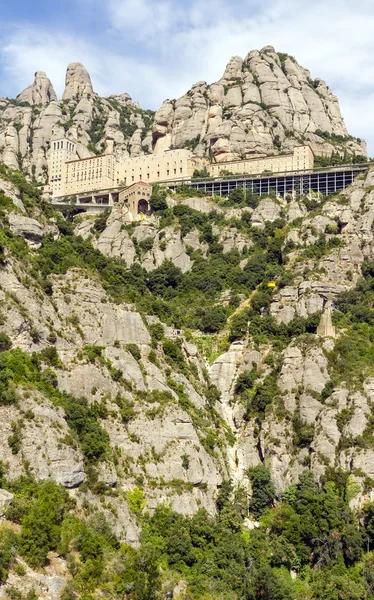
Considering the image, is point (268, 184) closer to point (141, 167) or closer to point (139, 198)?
point (139, 198)

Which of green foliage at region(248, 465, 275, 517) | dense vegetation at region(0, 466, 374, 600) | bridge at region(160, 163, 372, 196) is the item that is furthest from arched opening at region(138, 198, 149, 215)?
green foliage at region(248, 465, 275, 517)

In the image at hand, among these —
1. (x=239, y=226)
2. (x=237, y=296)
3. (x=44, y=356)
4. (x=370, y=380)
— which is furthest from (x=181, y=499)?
(x=239, y=226)

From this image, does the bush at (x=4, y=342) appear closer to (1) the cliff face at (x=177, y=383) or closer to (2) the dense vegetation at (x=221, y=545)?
(1) the cliff face at (x=177, y=383)

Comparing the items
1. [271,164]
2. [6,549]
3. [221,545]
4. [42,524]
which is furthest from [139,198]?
[6,549]

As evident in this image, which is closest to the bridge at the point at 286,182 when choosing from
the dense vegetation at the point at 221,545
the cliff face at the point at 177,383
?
the cliff face at the point at 177,383

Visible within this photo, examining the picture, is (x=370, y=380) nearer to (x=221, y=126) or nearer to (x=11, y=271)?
(x=11, y=271)

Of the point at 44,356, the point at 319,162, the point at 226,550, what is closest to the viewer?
the point at 226,550
